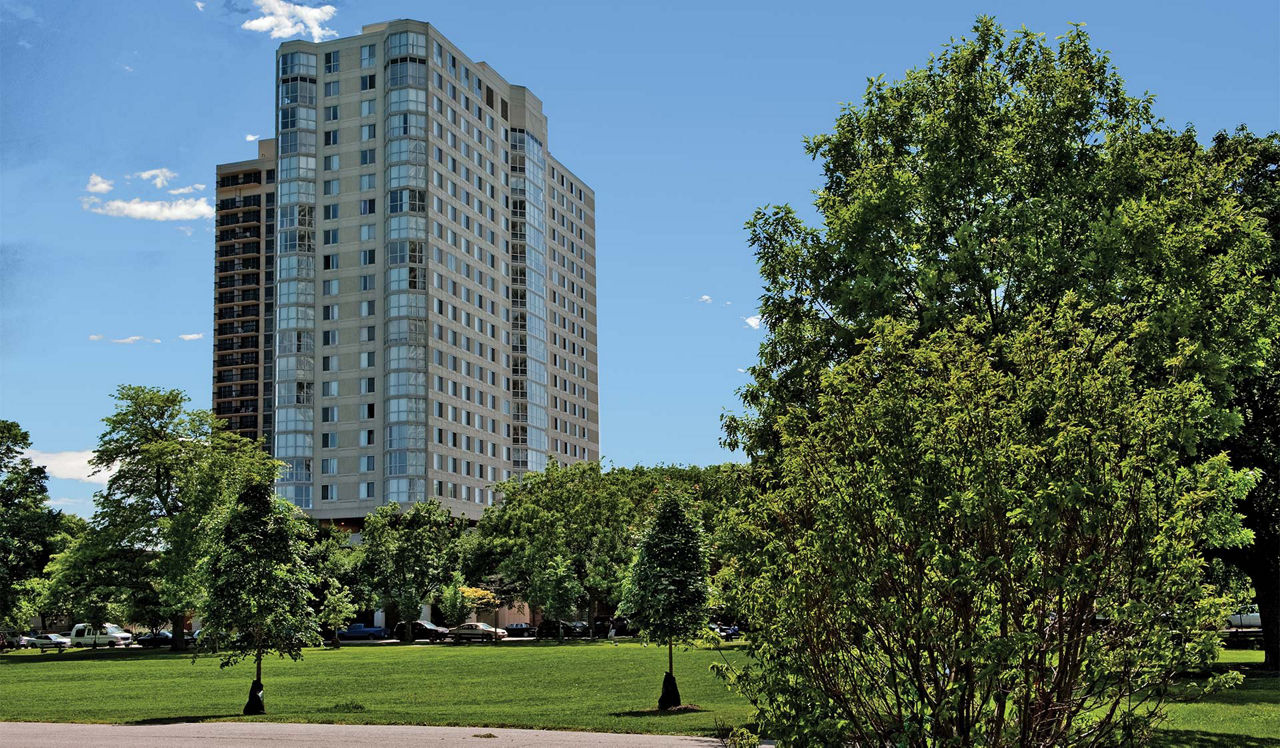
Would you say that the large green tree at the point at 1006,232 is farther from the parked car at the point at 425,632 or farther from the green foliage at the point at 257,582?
the parked car at the point at 425,632

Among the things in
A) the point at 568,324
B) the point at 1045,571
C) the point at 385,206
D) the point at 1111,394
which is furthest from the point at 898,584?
the point at 568,324

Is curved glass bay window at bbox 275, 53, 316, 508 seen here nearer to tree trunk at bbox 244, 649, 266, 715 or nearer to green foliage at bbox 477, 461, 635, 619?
green foliage at bbox 477, 461, 635, 619

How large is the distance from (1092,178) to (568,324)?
138 m

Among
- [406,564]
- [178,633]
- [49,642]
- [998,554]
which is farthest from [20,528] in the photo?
[998,554]

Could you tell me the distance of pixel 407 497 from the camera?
116 metres

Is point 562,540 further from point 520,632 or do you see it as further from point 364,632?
point 364,632

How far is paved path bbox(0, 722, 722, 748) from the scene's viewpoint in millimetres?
22438

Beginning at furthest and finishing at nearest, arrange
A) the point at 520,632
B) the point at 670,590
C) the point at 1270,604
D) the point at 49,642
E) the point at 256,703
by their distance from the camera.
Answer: the point at 520,632
the point at 49,642
the point at 1270,604
the point at 256,703
the point at 670,590

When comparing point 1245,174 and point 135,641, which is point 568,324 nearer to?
point 135,641

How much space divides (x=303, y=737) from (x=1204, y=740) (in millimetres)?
18142

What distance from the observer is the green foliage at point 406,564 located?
84.9m

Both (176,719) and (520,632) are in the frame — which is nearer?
(176,719)

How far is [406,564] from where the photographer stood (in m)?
84.9

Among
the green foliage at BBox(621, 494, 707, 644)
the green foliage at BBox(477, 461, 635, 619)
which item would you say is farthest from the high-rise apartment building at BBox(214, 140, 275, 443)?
the green foliage at BBox(621, 494, 707, 644)
